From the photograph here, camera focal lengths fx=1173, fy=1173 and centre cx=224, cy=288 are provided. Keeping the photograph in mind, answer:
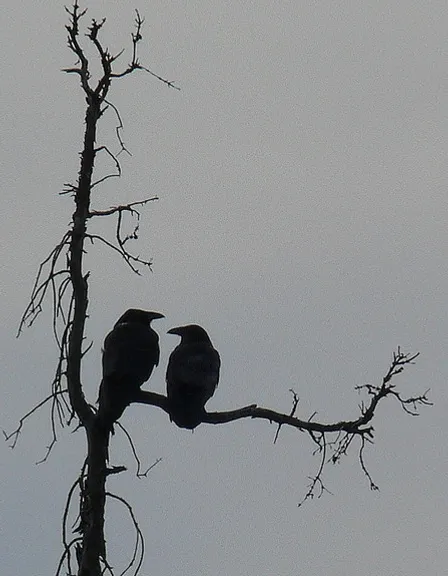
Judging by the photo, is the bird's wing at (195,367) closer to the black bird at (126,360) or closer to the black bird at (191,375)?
the black bird at (191,375)

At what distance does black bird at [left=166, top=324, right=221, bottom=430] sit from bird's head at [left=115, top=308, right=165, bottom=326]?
706 mm

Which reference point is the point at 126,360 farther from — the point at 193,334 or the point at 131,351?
the point at 193,334

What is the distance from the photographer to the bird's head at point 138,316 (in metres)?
10.8

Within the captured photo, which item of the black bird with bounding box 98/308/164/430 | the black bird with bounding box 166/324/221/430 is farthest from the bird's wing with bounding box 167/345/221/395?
the black bird with bounding box 98/308/164/430

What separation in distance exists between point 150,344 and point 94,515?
2.20 metres

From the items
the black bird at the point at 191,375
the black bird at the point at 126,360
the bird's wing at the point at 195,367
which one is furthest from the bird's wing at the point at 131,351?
the bird's wing at the point at 195,367

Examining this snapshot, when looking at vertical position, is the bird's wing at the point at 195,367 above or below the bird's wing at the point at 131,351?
above

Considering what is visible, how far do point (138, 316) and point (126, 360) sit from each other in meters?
0.76

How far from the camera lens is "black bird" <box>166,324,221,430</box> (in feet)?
34.8

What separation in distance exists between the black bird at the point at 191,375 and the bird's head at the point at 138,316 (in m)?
0.71

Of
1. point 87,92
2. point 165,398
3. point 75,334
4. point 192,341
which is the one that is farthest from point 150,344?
point 87,92

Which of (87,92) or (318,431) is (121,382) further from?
(87,92)

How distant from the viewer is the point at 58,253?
8.40m

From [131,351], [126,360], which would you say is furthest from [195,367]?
[126,360]
